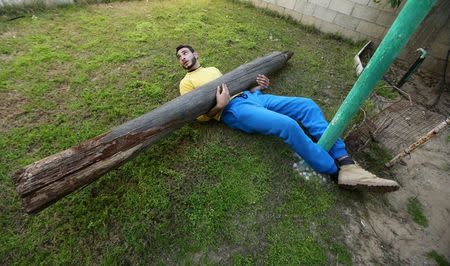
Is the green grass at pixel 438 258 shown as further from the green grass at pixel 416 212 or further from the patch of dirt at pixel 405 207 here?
the green grass at pixel 416 212

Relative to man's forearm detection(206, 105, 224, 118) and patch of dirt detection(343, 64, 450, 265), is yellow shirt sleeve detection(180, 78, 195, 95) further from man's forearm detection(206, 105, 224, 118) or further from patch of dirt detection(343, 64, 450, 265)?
patch of dirt detection(343, 64, 450, 265)

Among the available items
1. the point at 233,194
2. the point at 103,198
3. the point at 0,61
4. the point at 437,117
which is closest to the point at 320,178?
the point at 233,194

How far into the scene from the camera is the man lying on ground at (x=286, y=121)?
2.54m

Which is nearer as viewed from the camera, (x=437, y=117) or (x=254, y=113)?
(x=254, y=113)

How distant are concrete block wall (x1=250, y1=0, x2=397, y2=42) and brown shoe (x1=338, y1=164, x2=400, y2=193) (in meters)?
3.80

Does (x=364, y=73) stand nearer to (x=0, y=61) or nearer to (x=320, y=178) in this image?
(x=320, y=178)

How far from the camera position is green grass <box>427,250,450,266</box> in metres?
2.23

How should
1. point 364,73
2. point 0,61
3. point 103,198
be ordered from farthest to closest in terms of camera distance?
point 0,61 < point 103,198 < point 364,73

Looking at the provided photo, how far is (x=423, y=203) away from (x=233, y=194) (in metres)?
1.98

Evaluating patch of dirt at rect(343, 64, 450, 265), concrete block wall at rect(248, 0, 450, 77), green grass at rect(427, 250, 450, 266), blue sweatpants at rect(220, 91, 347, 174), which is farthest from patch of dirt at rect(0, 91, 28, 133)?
concrete block wall at rect(248, 0, 450, 77)

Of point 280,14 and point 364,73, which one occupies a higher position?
point 364,73

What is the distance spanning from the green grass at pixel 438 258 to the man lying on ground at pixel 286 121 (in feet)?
2.15

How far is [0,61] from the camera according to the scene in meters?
3.87

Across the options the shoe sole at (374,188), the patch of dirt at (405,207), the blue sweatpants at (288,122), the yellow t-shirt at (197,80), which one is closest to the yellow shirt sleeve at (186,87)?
the yellow t-shirt at (197,80)
